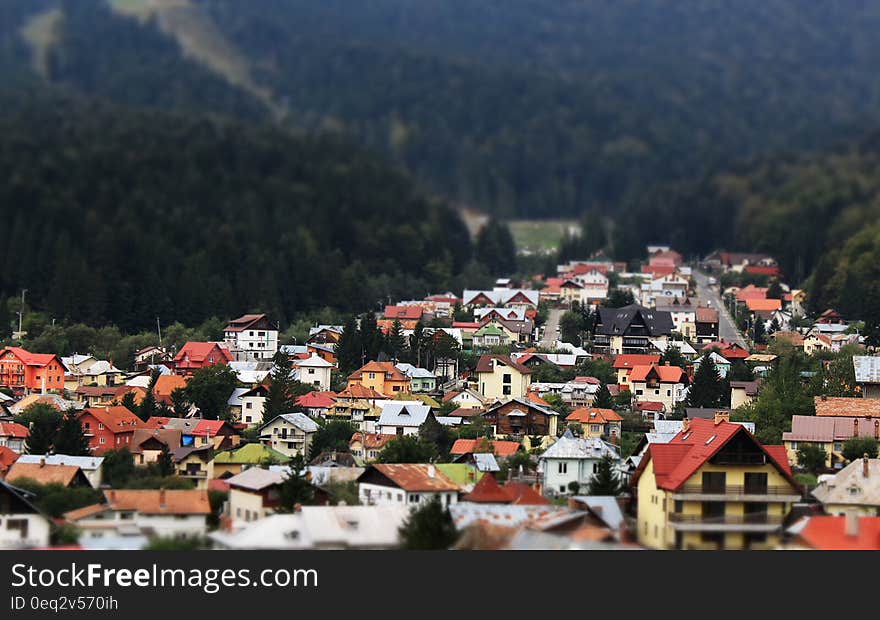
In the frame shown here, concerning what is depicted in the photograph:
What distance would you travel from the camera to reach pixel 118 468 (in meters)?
32.8

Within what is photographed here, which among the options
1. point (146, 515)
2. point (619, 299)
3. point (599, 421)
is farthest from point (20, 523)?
point (619, 299)

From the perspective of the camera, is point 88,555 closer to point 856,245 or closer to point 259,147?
point 856,245

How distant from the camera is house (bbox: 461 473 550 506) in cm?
2801

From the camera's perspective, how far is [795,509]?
2712cm

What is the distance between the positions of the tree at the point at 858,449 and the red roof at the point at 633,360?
13.0 m

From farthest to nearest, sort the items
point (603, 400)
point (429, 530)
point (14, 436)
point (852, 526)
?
point (603, 400) → point (14, 436) → point (429, 530) → point (852, 526)

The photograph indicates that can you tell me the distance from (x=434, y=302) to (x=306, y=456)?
2684cm

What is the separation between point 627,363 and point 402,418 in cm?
996

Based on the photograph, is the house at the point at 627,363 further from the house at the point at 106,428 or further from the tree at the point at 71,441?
the tree at the point at 71,441

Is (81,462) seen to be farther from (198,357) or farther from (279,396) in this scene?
(198,357)

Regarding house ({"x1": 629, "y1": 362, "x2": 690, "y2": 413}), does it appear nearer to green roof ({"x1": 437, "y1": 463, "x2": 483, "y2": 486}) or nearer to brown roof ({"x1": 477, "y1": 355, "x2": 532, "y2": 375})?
brown roof ({"x1": 477, "y1": 355, "x2": 532, "y2": 375})

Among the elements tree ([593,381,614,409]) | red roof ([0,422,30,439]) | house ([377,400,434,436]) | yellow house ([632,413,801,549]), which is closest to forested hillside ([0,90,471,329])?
tree ([593,381,614,409])

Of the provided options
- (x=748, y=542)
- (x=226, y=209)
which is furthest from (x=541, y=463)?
(x=226, y=209)

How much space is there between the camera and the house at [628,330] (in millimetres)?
53906
